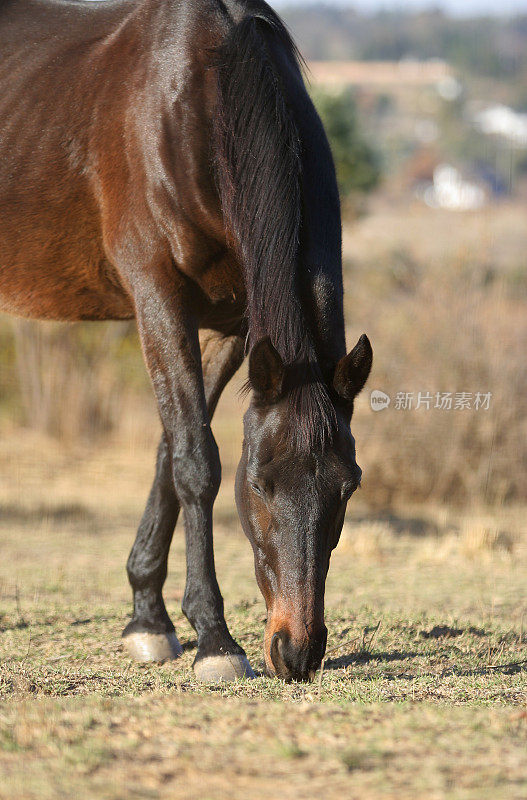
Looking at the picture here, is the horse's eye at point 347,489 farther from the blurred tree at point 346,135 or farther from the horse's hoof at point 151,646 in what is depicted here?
the blurred tree at point 346,135

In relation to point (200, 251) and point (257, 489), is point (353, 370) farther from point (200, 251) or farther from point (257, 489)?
point (200, 251)

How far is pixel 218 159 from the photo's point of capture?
141 inches

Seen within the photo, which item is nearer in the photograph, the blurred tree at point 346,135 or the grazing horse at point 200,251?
the grazing horse at point 200,251

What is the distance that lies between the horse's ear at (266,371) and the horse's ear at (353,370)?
0.19 m

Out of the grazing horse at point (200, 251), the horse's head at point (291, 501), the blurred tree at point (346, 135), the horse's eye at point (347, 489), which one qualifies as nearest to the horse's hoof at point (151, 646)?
the grazing horse at point (200, 251)

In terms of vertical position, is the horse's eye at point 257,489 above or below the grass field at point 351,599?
above

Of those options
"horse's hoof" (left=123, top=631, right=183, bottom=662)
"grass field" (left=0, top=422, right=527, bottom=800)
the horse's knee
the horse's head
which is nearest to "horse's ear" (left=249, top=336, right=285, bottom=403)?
the horse's head

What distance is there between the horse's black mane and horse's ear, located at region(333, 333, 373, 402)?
6cm

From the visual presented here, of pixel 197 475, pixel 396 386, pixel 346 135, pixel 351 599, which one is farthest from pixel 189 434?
pixel 346 135

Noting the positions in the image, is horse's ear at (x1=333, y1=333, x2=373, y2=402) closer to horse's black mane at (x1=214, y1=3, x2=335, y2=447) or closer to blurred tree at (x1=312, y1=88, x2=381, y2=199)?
horse's black mane at (x1=214, y1=3, x2=335, y2=447)

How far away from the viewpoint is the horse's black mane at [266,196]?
3.18 metres

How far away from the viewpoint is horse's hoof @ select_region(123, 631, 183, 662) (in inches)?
158

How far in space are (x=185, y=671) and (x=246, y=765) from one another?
1.55 metres

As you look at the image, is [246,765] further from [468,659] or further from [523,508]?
[523,508]
